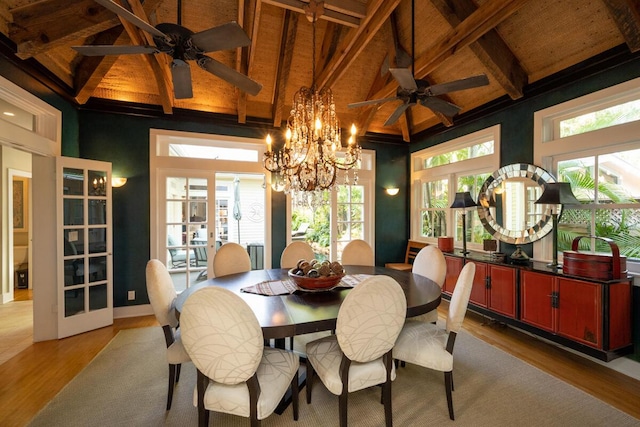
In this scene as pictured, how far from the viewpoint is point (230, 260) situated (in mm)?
3113

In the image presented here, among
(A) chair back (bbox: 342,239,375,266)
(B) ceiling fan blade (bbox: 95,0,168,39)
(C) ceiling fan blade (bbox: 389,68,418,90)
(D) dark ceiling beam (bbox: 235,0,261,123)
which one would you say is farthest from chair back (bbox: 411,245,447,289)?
(D) dark ceiling beam (bbox: 235,0,261,123)

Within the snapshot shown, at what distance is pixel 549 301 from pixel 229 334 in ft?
10.1

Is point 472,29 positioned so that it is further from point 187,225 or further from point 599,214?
point 187,225

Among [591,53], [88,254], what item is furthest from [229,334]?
[591,53]

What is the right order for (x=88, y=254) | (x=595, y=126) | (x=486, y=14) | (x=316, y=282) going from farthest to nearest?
(x=88, y=254) → (x=595, y=126) → (x=486, y=14) → (x=316, y=282)

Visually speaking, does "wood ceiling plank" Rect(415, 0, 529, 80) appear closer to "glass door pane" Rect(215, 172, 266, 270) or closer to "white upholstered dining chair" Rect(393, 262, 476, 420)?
"white upholstered dining chair" Rect(393, 262, 476, 420)

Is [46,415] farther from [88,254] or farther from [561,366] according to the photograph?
[561,366]

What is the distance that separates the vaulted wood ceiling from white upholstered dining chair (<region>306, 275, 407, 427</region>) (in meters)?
2.31

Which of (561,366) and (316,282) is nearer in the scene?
(316,282)

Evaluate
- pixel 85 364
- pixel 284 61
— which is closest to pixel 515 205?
pixel 284 61

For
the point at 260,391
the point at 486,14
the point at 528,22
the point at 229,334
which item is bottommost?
the point at 260,391

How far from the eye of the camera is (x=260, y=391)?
1576 mm

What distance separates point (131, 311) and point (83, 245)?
1.14 metres

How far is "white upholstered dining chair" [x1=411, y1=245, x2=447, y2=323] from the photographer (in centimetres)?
273
